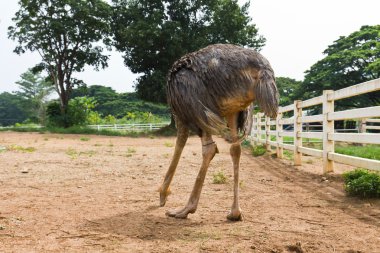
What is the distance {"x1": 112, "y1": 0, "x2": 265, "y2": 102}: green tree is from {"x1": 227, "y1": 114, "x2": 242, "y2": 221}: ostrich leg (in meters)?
18.8

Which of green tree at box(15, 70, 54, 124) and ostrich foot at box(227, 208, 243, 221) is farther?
green tree at box(15, 70, 54, 124)

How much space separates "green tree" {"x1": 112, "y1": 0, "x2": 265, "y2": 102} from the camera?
73.6 ft

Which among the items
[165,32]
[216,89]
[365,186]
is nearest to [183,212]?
[216,89]

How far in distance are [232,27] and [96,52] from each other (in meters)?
9.38

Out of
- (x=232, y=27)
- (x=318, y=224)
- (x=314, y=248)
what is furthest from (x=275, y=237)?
(x=232, y=27)

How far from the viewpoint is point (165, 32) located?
73.4ft

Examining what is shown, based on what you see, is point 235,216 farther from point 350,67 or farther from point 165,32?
point 350,67

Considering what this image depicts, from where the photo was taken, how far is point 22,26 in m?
24.8

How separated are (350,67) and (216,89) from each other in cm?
2866

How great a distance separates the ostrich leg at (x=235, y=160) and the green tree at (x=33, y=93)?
5594cm

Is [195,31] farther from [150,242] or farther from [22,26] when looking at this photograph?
[150,242]

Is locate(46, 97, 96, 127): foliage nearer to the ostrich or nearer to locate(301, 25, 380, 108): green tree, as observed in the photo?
locate(301, 25, 380, 108): green tree

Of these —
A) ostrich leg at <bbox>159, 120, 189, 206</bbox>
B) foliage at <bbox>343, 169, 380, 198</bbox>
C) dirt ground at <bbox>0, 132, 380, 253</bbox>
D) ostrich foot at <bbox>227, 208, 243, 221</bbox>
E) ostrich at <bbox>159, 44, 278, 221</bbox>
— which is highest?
ostrich at <bbox>159, 44, 278, 221</bbox>

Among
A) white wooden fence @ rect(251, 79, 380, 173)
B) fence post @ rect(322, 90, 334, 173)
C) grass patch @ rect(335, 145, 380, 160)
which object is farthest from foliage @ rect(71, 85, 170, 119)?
fence post @ rect(322, 90, 334, 173)
